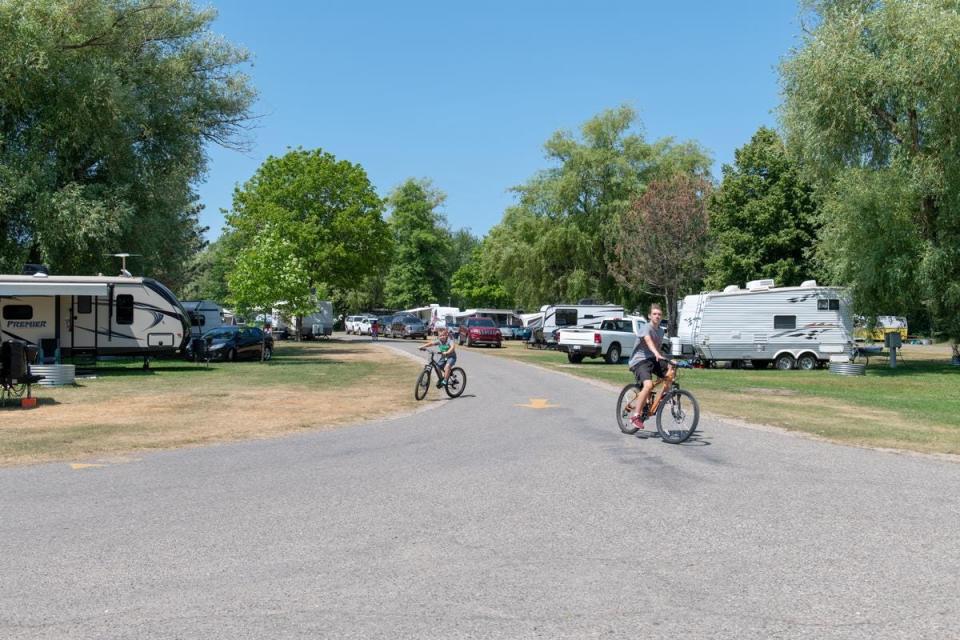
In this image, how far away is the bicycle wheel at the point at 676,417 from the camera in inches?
Answer: 429

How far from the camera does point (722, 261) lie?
4431cm

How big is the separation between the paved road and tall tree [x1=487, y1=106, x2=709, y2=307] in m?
43.1

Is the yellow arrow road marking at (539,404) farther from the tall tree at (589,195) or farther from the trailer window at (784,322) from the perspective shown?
the tall tree at (589,195)

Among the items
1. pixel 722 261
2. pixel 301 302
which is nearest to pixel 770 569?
pixel 301 302

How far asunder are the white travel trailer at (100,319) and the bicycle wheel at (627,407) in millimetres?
16893

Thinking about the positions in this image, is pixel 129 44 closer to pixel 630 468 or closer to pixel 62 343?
pixel 62 343

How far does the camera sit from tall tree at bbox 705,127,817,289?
4253cm

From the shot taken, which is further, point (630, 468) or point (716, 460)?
point (716, 460)

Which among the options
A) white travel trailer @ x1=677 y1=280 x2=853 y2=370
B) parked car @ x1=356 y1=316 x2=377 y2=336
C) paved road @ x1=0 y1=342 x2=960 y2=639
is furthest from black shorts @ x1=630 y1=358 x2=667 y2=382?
parked car @ x1=356 y1=316 x2=377 y2=336

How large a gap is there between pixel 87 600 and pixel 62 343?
73.6 ft

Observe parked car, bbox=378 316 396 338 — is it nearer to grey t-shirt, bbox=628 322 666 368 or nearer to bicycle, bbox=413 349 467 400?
bicycle, bbox=413 349 467 400

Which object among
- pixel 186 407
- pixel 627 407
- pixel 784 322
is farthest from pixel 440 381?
pixel 784 322

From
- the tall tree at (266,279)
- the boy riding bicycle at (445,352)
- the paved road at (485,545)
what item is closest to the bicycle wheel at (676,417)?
the paved road at (485,545)

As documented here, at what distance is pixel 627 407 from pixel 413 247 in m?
77.3
